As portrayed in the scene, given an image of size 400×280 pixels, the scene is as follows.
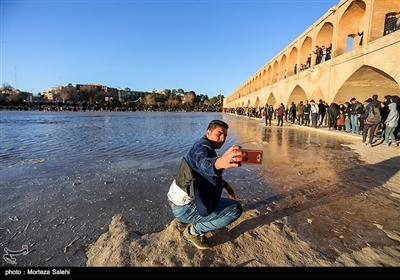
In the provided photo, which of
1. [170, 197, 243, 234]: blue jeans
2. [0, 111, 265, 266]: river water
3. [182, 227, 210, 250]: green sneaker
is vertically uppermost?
[170, 197, 243, 234]: blue jeans

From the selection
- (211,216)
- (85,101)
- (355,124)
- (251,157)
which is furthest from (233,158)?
(85,101)

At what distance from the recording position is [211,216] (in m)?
2.05

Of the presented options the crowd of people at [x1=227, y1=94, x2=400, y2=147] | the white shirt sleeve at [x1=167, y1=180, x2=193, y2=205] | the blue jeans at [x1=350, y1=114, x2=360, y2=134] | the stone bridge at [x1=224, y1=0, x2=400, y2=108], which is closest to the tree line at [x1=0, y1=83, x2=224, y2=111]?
the stone bridge at [x1=224, y1=0, x2=400, y2=108]

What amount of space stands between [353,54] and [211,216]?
15110mm

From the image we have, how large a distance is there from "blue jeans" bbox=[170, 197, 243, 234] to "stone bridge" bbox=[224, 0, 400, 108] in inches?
455

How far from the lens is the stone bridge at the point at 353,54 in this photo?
10806 mm

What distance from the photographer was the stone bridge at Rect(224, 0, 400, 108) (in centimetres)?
1081

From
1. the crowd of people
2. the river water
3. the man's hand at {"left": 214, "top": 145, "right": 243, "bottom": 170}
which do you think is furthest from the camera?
the crowd of people

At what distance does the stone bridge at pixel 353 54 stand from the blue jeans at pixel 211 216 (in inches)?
455

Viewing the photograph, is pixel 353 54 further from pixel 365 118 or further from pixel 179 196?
pixel 179 196

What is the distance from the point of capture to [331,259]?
6.44ft

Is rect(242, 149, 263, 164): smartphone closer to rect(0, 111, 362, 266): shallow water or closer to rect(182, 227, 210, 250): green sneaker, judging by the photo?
rect(182, 227, 210, 250): green sneaker

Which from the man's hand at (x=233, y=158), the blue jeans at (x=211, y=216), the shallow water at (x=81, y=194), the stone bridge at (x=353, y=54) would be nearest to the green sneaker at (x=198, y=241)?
the blue jeans at (x=211, y=216)

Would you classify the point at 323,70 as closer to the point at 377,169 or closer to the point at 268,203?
the point at 377,169
